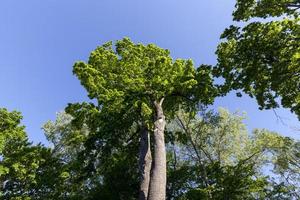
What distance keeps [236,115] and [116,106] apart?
1519 centimetres

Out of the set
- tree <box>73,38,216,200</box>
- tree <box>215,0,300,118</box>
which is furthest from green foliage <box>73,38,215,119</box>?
tree <box>215,0,300,118</box>

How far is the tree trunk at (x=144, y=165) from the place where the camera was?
12.5m

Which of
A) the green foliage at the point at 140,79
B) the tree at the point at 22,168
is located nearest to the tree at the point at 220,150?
the green foliage at the point at 140,79

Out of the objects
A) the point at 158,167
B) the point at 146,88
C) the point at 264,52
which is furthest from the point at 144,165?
the point at 264,52

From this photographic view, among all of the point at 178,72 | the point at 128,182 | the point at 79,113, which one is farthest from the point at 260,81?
the point at 128,182

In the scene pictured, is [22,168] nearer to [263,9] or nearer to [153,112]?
[153,112]

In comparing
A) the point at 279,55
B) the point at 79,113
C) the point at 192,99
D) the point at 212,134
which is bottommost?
the point at 279,55

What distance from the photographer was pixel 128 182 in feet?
63.0

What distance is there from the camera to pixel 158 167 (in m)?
12.6

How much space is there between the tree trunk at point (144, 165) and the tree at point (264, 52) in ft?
13.9

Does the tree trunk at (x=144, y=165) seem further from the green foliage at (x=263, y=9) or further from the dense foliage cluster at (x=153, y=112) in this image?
the green foliage at (x=263, y=9)

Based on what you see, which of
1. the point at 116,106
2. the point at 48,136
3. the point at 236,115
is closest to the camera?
the point at 116,106

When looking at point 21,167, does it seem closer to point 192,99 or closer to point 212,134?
point 192,99

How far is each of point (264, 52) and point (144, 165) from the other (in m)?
6.22
